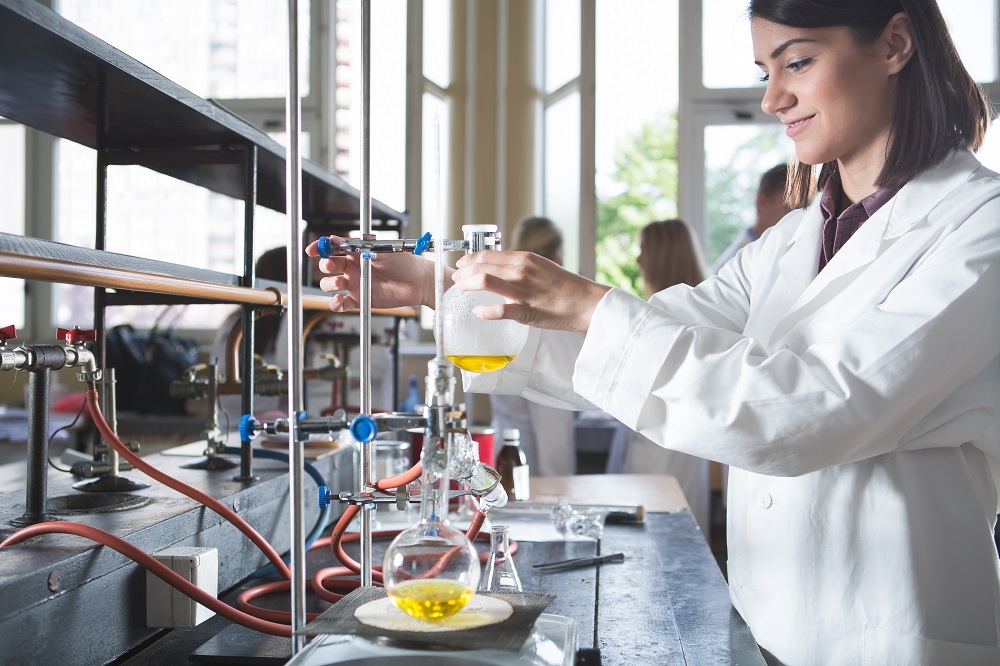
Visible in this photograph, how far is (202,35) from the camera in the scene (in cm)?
545

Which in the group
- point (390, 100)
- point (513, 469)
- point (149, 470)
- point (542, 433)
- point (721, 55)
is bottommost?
point (542, 433)

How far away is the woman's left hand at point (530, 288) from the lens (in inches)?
35.7

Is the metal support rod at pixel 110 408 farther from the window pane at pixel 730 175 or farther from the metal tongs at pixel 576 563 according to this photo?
the window pane at pixel 730 175

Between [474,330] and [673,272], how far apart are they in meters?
3.04

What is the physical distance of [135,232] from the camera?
5402 millimetres

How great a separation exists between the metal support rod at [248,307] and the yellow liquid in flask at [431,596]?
62 centimetres

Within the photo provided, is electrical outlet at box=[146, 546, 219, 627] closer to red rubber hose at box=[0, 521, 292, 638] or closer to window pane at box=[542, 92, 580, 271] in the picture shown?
red rubber hose at box=[0, 521, 292, 638]

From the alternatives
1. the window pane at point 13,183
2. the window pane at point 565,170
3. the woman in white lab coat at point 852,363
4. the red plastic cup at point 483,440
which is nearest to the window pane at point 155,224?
the window pane at point 13,183

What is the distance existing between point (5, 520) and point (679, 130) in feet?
14.6

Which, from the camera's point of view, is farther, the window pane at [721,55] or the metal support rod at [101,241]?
the window pane at [721,55]

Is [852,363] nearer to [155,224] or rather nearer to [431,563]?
[431,563]

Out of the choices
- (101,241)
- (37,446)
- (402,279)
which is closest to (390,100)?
(101,241)

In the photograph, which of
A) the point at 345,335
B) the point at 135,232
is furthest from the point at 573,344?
the point at 135,232

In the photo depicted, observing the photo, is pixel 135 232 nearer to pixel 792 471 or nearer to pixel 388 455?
pixel 388 455
